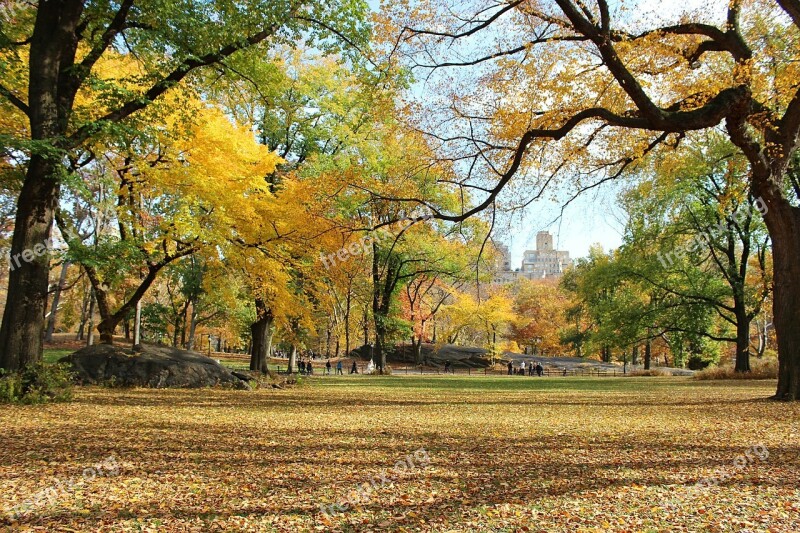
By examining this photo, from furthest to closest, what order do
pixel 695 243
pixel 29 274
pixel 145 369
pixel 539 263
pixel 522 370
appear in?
pixel 539 263 < pixel 522 370 < pixel 695 243 < pixel 145 369 < pixel 29 274

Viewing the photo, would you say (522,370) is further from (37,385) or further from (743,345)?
(37,385)

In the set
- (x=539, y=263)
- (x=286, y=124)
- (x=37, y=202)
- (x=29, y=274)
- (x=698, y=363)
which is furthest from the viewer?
(x=539, y=263)

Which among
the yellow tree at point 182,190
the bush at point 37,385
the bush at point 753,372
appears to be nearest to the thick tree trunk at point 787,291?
the yellow tree at point 182,190

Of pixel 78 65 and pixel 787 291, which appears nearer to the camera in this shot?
pixel 78 65

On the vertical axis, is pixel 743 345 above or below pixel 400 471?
above

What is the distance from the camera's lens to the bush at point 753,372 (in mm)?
21562

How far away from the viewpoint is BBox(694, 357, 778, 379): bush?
21562 mm

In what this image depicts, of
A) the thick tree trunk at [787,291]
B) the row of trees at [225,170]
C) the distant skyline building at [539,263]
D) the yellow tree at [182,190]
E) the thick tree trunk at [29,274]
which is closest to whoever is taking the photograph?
the thick tree trunk at [29,274]

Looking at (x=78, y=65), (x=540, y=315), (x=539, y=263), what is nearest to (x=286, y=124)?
(x=78, y=65)

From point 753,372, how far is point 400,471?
23.1 meters

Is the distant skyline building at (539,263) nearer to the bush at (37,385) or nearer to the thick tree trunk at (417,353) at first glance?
the thick tree trunk at (417,353)

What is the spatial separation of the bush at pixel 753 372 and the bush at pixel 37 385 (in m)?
24.7

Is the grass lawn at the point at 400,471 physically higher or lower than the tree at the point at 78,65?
lower

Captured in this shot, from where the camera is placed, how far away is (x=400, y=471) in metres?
4.91
